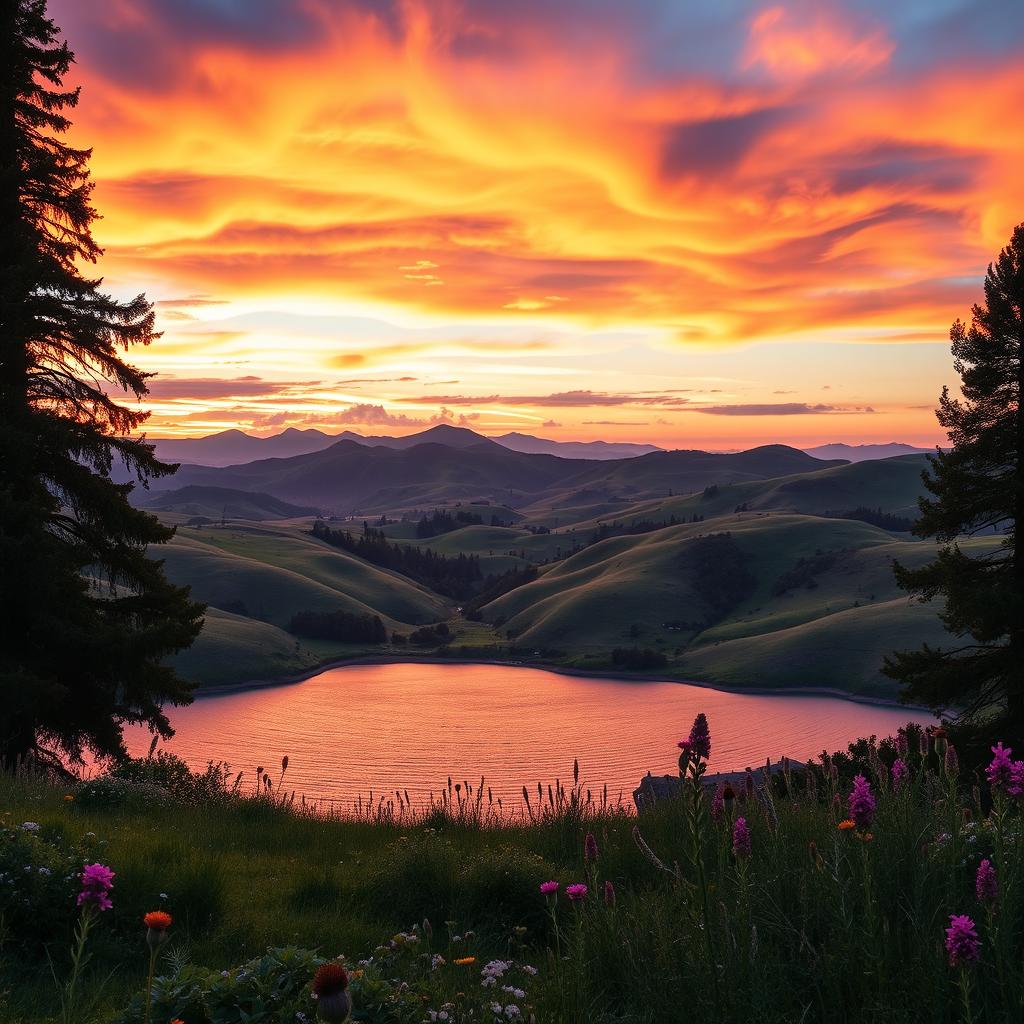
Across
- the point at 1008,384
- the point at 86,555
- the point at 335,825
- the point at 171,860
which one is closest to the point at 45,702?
the point at 86,555

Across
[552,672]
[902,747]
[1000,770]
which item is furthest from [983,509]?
[552,672]

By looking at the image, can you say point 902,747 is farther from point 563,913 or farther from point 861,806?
point 563,913

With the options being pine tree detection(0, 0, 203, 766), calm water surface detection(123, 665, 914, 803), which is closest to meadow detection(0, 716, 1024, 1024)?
pine tree detection(0, 0, 203, 766)

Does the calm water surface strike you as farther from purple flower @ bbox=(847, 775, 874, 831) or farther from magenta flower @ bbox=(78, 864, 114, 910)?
magenta flower @ bbox=(78, 864, 114, 910)

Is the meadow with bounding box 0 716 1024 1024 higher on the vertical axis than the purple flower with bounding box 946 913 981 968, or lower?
lower

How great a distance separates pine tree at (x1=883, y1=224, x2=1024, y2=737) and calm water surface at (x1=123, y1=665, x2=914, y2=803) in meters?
60.1

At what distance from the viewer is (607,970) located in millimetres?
5641

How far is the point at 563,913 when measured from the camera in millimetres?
8281

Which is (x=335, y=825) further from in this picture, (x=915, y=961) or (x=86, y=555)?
(x=86, y=555)

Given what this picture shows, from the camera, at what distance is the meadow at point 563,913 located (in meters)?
4.66

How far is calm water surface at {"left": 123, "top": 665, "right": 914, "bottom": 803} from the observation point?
3848 inches

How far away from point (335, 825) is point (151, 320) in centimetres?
1477

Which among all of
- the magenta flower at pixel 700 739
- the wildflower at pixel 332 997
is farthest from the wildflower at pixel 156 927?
the magenta flower at pixel 700 739

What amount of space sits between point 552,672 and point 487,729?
51271mm
